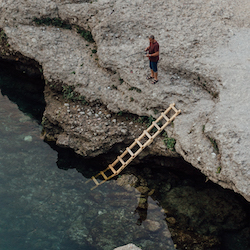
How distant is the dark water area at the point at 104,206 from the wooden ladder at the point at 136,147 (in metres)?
0.32

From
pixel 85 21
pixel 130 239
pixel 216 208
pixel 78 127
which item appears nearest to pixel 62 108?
pixel 78 127

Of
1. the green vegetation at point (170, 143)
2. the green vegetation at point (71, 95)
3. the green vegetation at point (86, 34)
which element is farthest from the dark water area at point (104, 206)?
the green vegetation at point (86, 34)

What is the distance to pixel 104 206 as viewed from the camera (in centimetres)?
1003

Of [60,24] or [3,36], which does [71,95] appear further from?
[3,36]

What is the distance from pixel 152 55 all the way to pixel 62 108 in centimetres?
407

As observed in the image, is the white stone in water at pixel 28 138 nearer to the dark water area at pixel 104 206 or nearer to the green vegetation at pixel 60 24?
the dark water area at pixel 104 206

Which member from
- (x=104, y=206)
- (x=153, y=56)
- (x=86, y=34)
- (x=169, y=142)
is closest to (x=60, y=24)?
(x=86, y=34)

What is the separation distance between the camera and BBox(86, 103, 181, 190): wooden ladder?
9.70m

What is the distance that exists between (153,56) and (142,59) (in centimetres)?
103

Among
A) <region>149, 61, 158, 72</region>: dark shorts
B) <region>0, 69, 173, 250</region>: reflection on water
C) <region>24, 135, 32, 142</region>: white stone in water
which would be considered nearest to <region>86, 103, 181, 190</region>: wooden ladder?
<region>0, 69, 173, 250</region>: reflection on water

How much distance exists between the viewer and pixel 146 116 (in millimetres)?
10281

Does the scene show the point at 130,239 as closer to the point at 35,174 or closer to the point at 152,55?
the point at 35,174

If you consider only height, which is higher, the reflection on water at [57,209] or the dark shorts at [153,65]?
the dark shorts at [153,65]

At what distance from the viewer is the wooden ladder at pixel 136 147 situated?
9.70 meters
